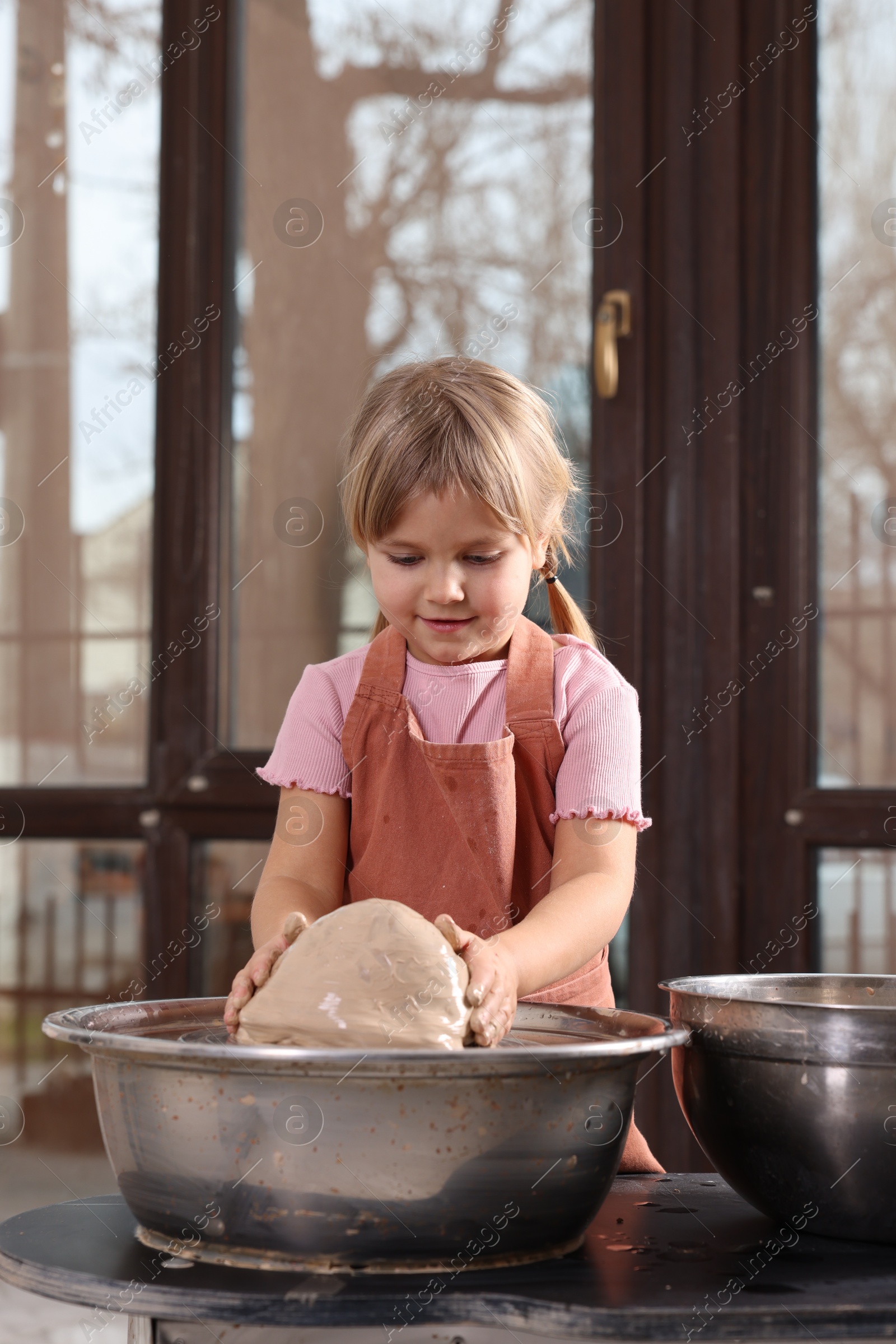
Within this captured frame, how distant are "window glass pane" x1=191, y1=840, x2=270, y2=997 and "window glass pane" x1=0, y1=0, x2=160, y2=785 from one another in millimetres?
198

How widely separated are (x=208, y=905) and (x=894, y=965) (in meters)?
1.05

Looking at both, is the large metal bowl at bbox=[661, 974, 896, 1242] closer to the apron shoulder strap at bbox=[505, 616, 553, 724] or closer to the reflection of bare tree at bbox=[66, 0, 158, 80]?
the apron shoulder strap at bbox=[505, 616, 553, 724]

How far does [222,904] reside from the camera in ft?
6.80

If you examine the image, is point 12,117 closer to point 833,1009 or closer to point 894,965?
point 894,965

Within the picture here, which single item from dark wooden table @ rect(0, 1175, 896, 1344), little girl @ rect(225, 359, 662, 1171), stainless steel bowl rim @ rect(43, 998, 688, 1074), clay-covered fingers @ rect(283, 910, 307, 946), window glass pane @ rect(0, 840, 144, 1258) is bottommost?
window glass pane @ rect(0, 840, 144, 1258)

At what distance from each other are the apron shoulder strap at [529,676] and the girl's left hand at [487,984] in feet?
0.97

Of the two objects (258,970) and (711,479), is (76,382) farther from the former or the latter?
(258,970)

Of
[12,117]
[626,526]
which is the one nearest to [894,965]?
[626,526]

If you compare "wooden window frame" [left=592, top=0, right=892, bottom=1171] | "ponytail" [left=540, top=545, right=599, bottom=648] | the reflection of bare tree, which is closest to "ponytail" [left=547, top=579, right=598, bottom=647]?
"ponytail" [left=540, top=545, right=599, bottom=648]

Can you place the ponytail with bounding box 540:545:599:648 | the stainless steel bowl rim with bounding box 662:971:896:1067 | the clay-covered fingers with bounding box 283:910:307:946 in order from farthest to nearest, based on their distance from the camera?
the ponytail with bounding box 540:545:599:648 < the clay-covered fingers with bounding box 283:910:307:946 < the stainless steel bowl rim with bounding box 662:971:896:1067

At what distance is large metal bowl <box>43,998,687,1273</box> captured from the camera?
570mm

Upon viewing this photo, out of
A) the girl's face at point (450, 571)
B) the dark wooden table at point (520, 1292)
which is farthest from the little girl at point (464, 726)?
the dark wooden table at point (520, 1292)

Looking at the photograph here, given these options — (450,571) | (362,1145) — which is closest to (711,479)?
(450,571)

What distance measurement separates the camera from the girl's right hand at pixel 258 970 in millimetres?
733
